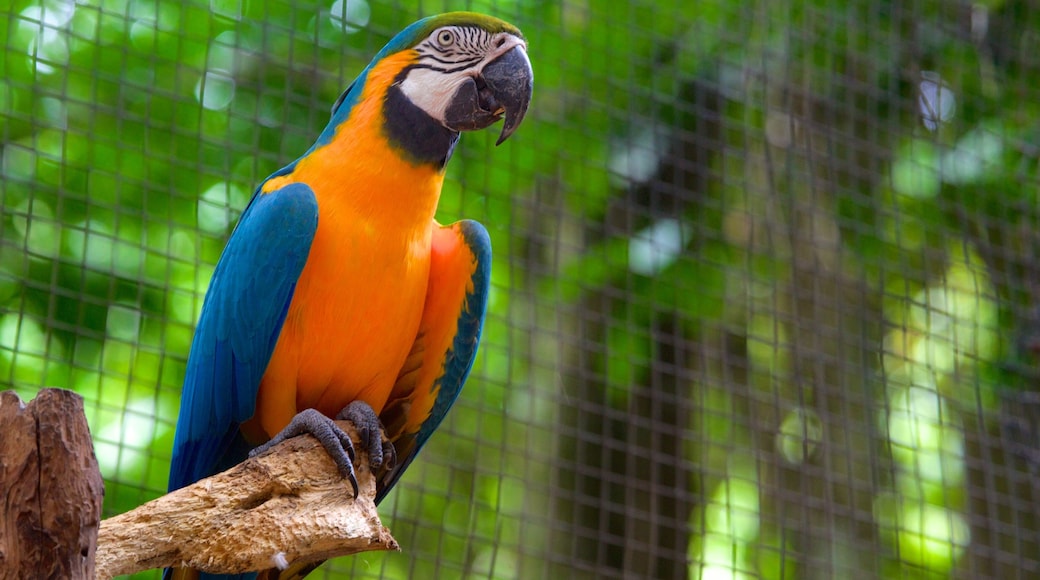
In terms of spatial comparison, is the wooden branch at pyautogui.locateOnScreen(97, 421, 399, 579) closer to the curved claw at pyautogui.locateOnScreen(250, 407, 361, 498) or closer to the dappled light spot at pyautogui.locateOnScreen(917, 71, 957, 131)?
the curved claw at pyautogui.locateOnScreen(250, 407, 361, 498)

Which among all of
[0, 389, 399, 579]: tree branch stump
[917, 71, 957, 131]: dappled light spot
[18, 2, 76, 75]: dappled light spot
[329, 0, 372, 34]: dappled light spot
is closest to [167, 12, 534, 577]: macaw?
[0, 389, 399, 579]: tree branch stump

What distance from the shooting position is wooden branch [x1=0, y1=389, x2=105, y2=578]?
1317mm

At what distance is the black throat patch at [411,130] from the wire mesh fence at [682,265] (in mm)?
1540

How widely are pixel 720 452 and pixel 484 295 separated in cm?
228

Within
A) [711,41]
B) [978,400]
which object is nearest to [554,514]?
[978,400]

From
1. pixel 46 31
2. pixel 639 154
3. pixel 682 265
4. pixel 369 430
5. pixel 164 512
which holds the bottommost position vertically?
pixel 682 265

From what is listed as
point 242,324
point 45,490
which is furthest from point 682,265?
point 45,490

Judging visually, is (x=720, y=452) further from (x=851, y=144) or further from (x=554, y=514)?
(x=851, y=144)

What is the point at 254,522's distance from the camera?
163 cm

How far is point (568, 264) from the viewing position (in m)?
4.13

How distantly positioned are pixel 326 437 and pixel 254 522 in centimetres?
21

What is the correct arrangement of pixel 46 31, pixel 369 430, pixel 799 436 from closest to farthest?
pixel 369 430 < pixel 46 31 < pixel 799 436

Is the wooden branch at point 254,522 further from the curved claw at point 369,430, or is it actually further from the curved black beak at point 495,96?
the curved black beak at point 495,96

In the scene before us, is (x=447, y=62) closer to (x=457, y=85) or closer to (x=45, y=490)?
(x=457, y=85)
